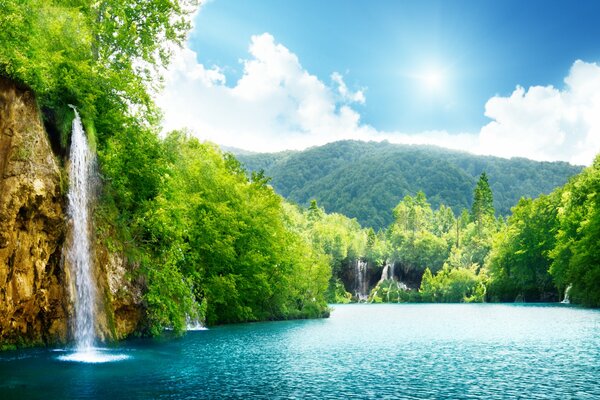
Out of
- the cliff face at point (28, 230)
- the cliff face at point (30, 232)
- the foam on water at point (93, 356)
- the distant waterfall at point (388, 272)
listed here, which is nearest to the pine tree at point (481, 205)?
the distant waterfall at point (388, 272)

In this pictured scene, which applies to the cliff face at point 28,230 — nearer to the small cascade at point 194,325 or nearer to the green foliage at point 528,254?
the small cascade at point 194,325

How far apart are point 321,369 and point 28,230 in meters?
13.6

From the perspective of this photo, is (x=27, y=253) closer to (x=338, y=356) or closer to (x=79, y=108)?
(x=79, y=108)

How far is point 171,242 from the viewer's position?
108 feet

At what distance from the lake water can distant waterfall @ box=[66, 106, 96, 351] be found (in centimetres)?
152

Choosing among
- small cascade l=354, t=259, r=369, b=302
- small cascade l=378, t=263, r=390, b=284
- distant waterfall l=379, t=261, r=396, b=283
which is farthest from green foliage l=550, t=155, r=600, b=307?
small cascade l=354, t=259, r=369, b=302

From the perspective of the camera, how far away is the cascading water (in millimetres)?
24781

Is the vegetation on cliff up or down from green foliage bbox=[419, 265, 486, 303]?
up

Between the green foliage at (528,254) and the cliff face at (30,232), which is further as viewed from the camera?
the green foliage at (528,254)

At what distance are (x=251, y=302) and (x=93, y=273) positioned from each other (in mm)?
25004

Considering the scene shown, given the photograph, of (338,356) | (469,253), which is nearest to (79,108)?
(338,356)

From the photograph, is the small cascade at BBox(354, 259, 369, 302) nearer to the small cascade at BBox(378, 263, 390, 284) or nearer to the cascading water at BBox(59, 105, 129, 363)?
the small cascade at BBox(378, 263, 390, 284)

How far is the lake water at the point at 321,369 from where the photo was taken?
16.3 m

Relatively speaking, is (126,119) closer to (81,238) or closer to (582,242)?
(81,238)
